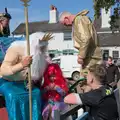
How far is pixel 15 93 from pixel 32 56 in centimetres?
38

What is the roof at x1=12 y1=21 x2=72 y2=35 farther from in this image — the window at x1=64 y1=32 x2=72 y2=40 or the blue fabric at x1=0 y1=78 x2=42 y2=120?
the blue fabric at x1=0 y1=78 x2=42 y2=120

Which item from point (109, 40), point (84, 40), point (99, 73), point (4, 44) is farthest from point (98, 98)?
point (109, 40)

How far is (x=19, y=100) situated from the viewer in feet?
10.1

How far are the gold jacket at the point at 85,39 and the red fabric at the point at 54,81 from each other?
492mm

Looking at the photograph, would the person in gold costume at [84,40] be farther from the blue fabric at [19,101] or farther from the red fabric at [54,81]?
the blue fabric at [19,101]

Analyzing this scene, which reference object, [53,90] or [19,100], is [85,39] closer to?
[53,90]

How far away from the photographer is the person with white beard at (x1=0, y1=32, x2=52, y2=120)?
3.08 metres

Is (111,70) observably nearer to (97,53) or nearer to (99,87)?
(97,53)

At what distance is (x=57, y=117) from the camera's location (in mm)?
2432

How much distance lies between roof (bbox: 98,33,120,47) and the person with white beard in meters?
33.4

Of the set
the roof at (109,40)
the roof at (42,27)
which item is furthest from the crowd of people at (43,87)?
the roof at (42,27)

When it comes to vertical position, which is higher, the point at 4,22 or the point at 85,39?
the point at 4,22

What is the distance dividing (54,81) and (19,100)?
421 mm

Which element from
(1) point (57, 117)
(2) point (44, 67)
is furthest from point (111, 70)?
(1) point (57, 117)
